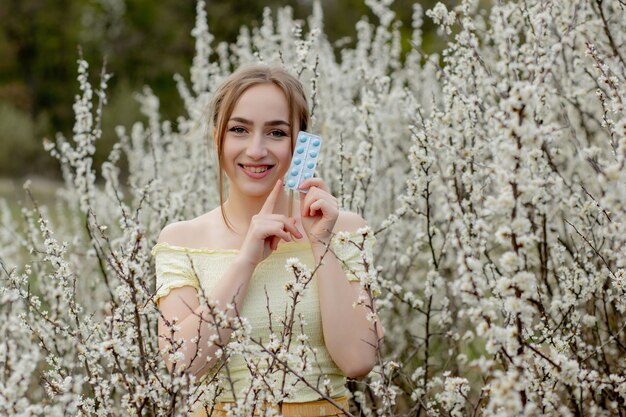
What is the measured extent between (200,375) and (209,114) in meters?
0.88

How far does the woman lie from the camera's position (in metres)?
2.14

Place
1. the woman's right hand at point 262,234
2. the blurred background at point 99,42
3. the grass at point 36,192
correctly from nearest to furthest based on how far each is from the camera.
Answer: the woman's right hand at point 262,234 → the grass at point 36,192 → the blurred background at point 99,42

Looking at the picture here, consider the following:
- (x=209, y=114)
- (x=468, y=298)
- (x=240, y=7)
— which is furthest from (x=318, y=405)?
(x=240, y=7)

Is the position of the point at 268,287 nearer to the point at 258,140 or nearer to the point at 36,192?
the point at 258,140

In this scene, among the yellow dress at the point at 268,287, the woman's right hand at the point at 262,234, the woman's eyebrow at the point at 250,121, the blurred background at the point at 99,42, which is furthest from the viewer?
the blurred background at the point at 99,42

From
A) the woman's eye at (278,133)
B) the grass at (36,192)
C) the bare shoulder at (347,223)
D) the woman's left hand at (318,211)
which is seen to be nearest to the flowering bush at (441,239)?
the woman's left hand at (318,211)

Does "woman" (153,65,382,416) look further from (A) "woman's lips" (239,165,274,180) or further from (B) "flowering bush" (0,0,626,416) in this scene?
(B) "flowering bush" (0,0,626,416)

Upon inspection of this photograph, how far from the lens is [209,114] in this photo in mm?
2646

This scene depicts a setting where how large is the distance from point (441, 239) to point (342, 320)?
227cm

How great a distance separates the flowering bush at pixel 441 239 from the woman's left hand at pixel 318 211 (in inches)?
7.3

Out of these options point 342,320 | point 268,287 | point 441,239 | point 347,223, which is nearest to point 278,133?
point 347,223

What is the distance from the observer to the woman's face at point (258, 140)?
234 centimetres

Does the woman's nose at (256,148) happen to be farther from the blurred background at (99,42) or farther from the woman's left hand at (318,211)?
the blurred background at (99,42)

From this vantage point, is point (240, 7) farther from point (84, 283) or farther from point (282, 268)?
point (282, 268)
